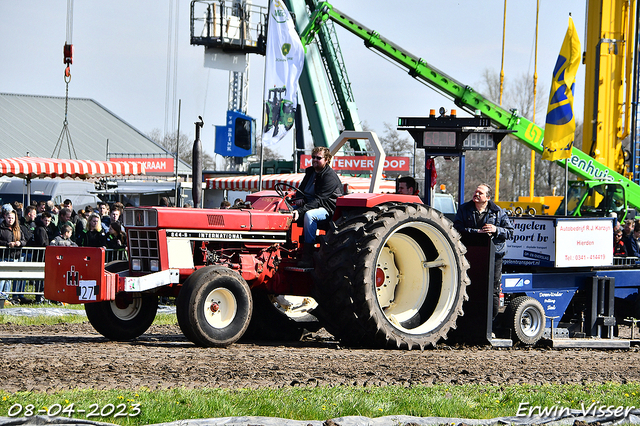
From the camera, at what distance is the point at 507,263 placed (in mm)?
10227

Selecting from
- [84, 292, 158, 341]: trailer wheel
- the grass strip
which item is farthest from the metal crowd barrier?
the grass strip

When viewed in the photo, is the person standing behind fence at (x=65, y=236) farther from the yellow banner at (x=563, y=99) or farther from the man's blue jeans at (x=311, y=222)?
the yellow banner at (x=563, y=99)

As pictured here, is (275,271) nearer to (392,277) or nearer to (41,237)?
(392,277)

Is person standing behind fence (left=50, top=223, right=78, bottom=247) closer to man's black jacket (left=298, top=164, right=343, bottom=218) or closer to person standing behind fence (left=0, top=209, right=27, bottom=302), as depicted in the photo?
person standing behind fence (left=0, top=209, right=27, bottom=302)

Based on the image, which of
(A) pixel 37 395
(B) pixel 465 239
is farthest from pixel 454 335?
(A) pixel 37 395

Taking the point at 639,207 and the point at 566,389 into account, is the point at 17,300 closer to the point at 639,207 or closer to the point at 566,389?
the point at 566,389

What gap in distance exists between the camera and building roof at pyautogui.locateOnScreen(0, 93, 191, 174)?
4238 cm

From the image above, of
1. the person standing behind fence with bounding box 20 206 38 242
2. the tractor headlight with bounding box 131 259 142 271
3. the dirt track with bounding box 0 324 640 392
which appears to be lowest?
the dirt track with bounding box 0 324 640 392

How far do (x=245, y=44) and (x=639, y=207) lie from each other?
23164 millimetres

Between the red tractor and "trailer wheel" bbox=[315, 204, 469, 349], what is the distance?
1 centimetres

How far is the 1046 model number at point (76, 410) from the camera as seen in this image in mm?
4438

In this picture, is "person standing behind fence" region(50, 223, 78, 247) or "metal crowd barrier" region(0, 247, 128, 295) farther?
"person standing behind fence" region(50, 223, 78, 247)

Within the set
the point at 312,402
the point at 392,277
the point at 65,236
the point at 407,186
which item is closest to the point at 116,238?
the point at 65,236

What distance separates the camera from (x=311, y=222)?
8.26 meters
